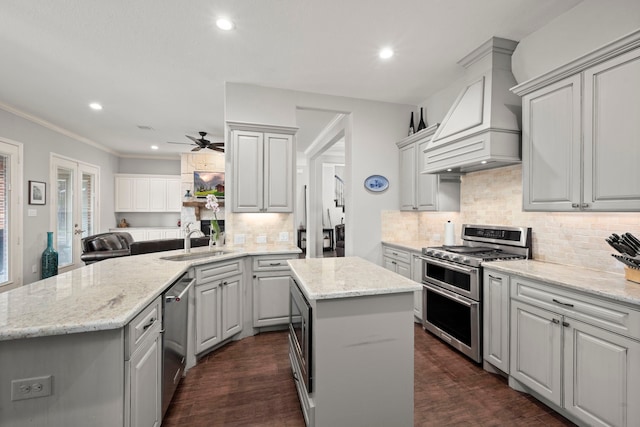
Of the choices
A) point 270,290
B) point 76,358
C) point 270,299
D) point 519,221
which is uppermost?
point 519,221

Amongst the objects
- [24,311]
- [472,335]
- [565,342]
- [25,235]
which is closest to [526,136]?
[565,342]

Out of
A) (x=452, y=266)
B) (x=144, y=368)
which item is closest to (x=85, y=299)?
(x=144, y=368)

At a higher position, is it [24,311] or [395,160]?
[395,160]

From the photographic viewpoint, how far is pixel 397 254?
12.1 feet

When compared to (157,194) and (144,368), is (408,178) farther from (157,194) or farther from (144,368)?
(157,194)

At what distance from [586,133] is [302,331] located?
90.2 inches

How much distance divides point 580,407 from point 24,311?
300 centimetres

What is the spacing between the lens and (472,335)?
248 centimetres

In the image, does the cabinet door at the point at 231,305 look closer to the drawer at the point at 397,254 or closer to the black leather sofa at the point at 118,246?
the black leather sofa at the point at 118,246

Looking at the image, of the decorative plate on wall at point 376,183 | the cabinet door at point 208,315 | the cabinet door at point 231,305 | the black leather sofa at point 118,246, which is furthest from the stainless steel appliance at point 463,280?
the black leather sofa at point 118,246

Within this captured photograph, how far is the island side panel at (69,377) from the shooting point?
44.1 inches

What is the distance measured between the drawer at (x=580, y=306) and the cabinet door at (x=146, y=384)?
7.98 feet

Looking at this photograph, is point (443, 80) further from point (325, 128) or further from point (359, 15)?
point (325, 128)

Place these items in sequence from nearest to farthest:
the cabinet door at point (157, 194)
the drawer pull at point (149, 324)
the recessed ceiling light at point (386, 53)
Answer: the drawer pull at point (149, 324), the recessed ceiling light at point (386, 53), the cabinet door at point (157, 194)
